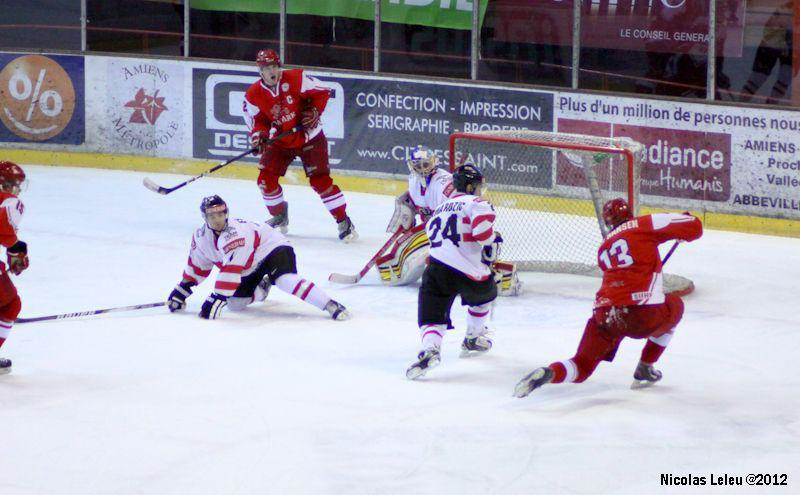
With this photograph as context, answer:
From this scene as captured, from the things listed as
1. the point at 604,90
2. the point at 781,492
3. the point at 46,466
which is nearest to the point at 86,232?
the point at 604,90

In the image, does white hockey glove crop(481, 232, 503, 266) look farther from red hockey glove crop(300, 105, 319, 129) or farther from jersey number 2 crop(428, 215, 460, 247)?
red hockey glove crop(300, 105, 319, 129)

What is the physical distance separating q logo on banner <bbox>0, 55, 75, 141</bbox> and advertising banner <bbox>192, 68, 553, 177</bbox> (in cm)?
113

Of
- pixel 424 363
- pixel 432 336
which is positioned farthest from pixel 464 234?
pixel 424 363

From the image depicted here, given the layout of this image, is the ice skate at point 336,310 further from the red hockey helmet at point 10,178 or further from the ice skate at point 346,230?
the ice skate at point 346,230

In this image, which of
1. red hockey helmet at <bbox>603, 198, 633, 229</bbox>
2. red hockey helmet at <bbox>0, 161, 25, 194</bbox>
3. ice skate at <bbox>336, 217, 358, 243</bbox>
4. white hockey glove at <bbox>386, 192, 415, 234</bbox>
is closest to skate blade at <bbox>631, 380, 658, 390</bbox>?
red hockey helmet at <bbox>603, 198, 633, 229</bbox>

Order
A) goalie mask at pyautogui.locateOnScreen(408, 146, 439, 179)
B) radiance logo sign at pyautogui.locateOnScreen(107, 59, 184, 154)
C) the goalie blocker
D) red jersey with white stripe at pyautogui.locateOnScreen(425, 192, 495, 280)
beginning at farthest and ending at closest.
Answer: radiance logo sign at pyautogui.locateOnScreen(107, 59, 184, 154), the goalie blocker, goalie mask at pyautogui.locateOnScreen(408, 146, 439, 179), red jersey with white stripe at pyautogui.locateOnScreen(425, 192, 495, 280)

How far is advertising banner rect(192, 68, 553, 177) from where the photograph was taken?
9.06 metres

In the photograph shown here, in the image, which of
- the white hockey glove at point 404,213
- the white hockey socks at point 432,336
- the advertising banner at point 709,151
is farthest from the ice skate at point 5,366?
the advertising banner at point 709,151

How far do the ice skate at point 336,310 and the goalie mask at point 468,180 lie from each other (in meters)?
1.12

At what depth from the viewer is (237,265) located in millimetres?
6094

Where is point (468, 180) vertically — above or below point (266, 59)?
below

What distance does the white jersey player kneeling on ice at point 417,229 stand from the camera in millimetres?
6613

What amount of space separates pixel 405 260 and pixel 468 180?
1545mm

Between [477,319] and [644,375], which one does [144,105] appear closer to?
[477,319]
